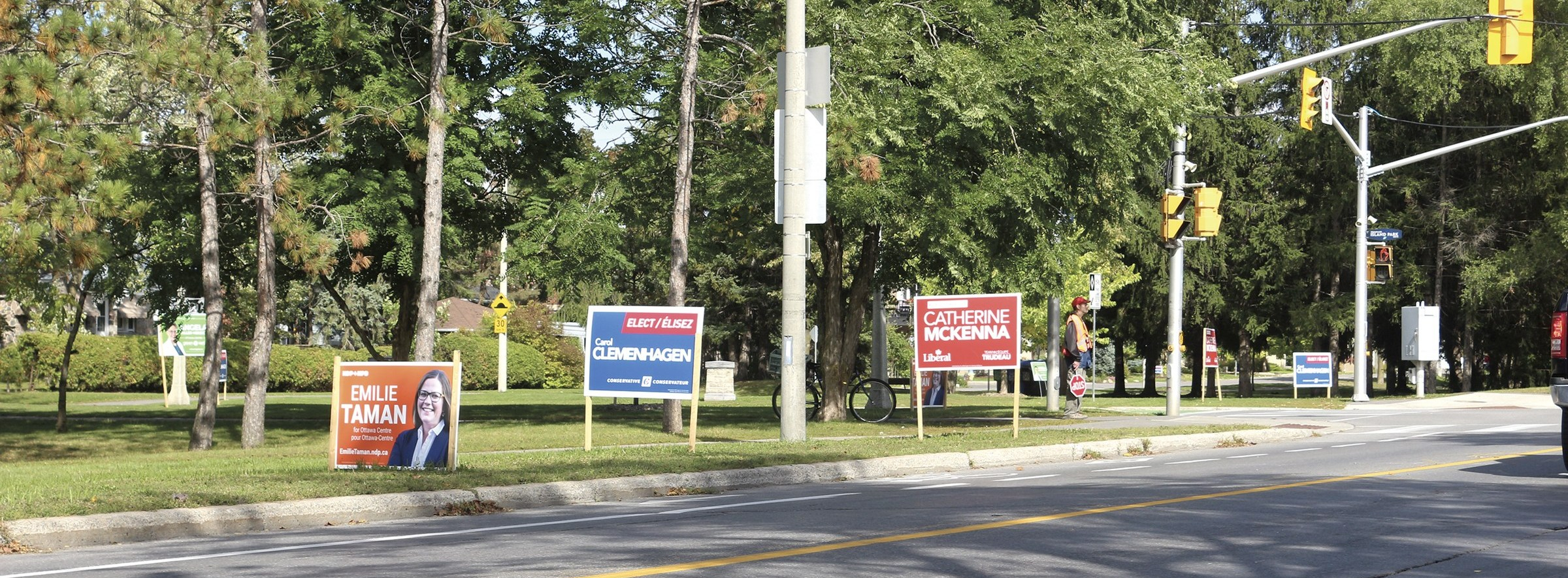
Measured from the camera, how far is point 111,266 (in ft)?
88.2

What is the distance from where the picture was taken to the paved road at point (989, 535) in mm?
7973

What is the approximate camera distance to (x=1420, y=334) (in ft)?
122

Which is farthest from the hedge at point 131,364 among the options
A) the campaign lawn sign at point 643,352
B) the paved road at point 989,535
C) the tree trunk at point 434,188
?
the paved road at point 989,535

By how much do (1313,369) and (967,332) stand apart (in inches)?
895

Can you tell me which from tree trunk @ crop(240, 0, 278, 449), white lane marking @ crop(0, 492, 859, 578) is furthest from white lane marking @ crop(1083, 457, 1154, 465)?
tree trunk @ crop(240, 0, 278, 449)

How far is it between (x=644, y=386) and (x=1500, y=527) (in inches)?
377

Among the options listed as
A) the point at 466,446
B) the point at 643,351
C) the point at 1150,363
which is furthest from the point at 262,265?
the point at 1150,363

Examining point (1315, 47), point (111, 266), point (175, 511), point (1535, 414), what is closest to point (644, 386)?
point (175, 511)

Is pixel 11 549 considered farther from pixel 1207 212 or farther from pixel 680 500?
pixel 1207 212

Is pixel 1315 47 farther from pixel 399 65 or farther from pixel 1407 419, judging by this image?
pixel 399 65

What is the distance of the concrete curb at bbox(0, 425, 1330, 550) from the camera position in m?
9.99

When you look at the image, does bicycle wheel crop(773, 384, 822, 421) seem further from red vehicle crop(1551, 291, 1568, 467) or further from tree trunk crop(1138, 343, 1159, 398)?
tree trunk crop(1138, 343, 1159, 398)

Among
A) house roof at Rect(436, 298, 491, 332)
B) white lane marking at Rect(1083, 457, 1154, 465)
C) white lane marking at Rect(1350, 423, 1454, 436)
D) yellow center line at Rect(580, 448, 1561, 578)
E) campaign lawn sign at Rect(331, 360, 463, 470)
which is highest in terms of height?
house roof at Rect(436, 298, 491, 332)

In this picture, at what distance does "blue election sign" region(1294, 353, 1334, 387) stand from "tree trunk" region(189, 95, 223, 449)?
2690 cm
